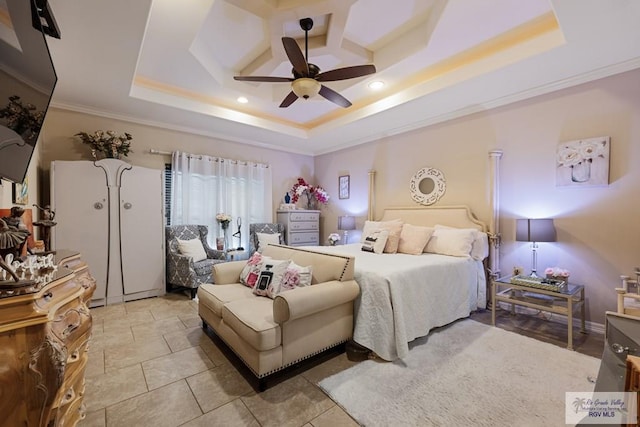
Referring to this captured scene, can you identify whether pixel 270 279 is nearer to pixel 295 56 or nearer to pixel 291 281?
pixel 291 281

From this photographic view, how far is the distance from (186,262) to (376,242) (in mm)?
2749

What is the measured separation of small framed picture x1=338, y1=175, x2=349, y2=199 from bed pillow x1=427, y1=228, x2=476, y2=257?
240 centimetres

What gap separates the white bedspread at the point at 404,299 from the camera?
2182 mm

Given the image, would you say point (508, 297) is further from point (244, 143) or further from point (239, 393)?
point (244, 143)

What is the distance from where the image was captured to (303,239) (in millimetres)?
5773

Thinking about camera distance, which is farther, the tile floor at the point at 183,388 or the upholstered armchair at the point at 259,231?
the upholstered armchair at the point at 259,231

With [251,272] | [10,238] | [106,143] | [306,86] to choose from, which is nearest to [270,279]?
[251,272]

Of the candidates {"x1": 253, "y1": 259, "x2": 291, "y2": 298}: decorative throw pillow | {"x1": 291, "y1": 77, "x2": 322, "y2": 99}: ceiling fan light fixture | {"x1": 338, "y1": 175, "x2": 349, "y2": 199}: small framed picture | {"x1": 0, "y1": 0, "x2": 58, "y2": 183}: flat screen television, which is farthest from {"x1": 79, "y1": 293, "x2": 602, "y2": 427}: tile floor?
{"x1": 338, "y1": 175, "x2": 349, "y2": 199}: small framed picture

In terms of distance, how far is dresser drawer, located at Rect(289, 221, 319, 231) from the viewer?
5586 millimetres

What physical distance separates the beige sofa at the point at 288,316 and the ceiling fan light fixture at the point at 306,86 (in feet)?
5.13

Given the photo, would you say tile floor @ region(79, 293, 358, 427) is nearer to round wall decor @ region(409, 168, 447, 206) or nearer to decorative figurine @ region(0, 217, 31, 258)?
decorative figurine @ region(0, 217, 31, 258)

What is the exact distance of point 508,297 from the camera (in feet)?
9.46

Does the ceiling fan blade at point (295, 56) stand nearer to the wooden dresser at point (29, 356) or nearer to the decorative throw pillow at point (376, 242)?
the wooden dresser at point (29, 356)

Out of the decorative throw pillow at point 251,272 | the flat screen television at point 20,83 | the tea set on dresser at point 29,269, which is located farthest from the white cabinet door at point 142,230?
the tea set on dresser at point 29,269
